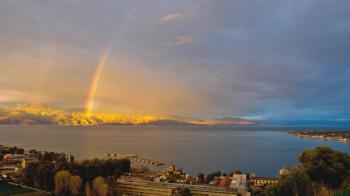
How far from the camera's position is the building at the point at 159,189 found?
10641mm

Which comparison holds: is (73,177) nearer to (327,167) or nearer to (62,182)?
(62,182)

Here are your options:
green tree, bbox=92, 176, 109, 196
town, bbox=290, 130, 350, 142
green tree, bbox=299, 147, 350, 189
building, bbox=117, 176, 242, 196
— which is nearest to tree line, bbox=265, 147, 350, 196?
green tree, bbox=299, 147, 350, 189

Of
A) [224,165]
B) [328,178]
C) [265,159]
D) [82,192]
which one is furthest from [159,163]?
[328,178]

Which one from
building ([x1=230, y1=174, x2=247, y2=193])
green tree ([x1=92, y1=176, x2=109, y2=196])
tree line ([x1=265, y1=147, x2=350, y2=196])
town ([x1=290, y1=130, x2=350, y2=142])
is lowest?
building ([x1=230, y1=174, x2=247, y2=193])

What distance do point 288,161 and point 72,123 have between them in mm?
119716

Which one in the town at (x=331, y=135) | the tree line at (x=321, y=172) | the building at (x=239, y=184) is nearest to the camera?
the tree line at (x=321, y=172)

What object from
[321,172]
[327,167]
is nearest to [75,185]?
[321,172]

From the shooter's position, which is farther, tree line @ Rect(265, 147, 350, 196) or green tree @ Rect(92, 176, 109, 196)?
green tree @ Rect(92, 176, 109, 196)

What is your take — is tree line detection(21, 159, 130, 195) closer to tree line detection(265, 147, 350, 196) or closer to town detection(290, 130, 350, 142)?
tree line detection(265, 147, 350, 196)

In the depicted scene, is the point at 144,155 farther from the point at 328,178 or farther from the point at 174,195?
the point at 328,178

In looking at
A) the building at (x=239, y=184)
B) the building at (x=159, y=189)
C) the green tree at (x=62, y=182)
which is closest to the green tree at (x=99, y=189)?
the building at (x=159, y=189)

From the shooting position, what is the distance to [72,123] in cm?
13125

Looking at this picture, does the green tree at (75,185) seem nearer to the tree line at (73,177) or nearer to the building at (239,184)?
the tree line at (73,177)

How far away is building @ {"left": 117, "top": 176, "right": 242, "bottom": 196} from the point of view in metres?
10.6
